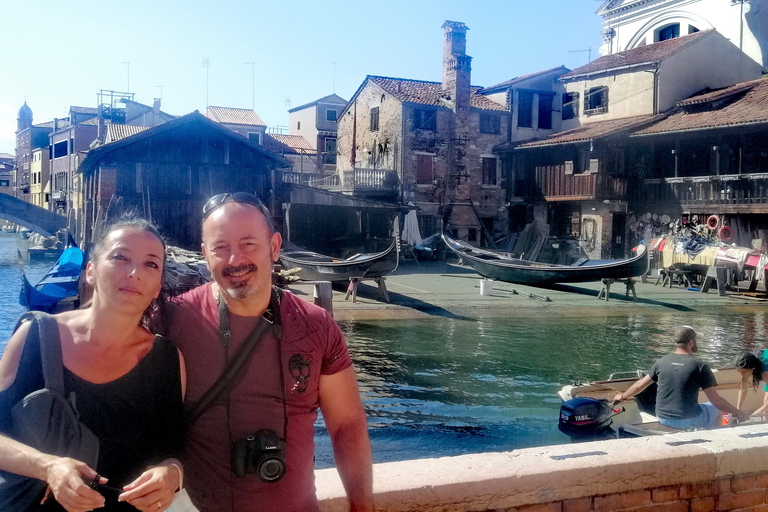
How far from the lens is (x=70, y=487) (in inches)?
64.6


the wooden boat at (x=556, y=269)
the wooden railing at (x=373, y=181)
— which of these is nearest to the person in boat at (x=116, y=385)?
the wooden boat at (x=556, y=269)

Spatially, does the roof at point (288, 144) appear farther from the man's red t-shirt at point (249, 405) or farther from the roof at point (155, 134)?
the man's red t-shirt at point (249, 405)

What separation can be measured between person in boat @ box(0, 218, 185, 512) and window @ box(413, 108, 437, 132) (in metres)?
28.2

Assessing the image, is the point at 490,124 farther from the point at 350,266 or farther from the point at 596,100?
the point at 350,266

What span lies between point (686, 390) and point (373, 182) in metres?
23.9

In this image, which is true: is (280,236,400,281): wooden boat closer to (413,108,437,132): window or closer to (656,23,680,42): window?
(413,108,437,132): window

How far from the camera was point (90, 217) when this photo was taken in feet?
66.3

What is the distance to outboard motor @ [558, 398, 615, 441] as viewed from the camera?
6.40 m

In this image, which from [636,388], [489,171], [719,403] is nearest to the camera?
[719,403]

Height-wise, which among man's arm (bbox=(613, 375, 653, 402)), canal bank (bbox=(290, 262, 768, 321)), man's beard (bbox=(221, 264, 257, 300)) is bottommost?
canal bank (bbox=(290, 262, 768, 321))

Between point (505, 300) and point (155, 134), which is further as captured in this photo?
point (155, 134)

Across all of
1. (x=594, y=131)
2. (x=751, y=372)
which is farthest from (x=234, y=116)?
(x=751, y=372)

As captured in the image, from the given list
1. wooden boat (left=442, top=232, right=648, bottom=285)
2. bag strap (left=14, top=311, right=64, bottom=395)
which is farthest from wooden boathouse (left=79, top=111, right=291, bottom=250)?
bag strap (left=14, top=311, right=64, bottom=395)

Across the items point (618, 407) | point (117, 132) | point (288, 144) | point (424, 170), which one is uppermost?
point (288, 144)
